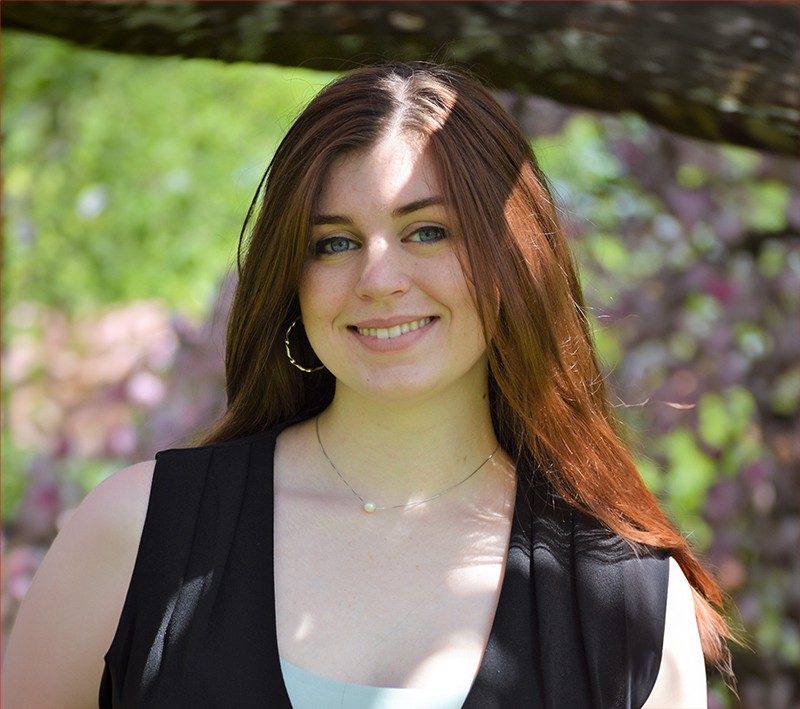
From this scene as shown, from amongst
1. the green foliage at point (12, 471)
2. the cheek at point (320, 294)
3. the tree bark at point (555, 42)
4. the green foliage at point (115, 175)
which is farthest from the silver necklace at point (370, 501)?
the green foliage at point (115, 175)

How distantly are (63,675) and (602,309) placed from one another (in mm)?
2332

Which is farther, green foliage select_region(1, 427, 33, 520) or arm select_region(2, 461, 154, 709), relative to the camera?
green foliage select_region(1, 427, 33, 520)

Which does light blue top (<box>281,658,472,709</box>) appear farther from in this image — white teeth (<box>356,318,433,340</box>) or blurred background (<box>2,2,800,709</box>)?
blurred background (<box>2,2,800,709</box>)

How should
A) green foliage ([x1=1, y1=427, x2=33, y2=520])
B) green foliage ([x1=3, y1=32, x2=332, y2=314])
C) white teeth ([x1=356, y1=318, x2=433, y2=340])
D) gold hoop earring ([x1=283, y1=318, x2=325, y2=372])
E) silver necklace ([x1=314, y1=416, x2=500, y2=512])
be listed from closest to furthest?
white teeth ([x1=356, y1=318, x2=433, y2=340]) < silver necklace ([x1=314, y1=416, x2=500, y2=512]) < gold hoop earring ([x1=283, y1=318, x2=325, y2=372]) < green foliage ([x1=1, y1=427, x2=33, y2=520]) < green foliage ([x1=3, y1=32, x2=332, y2=314])

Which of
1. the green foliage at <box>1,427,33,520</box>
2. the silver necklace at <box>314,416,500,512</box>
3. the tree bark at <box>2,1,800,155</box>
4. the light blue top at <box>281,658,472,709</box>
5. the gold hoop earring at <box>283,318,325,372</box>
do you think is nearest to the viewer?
the light blue top at <box>281,658,472,709</box>

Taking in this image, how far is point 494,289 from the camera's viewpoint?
2125 millimetres

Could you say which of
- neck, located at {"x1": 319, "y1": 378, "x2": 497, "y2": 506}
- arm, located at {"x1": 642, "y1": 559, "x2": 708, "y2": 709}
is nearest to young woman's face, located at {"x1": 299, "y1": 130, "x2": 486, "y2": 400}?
neck, located at {"x1": 319, "y1": 378, "x2": 497, "y2": 506}

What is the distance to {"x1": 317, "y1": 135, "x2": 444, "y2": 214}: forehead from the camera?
2.09m

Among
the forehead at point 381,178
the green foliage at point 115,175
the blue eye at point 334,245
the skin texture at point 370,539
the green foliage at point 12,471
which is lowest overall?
the green foliage at point 12,471

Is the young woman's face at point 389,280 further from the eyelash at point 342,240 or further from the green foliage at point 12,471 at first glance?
the green foliage at point 12,471

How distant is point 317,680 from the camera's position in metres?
2.01

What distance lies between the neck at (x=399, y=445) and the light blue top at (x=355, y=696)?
371 mm

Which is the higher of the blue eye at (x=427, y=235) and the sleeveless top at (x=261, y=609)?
the blue eye at (x=427, y=235)

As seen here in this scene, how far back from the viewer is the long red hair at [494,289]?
214cm
